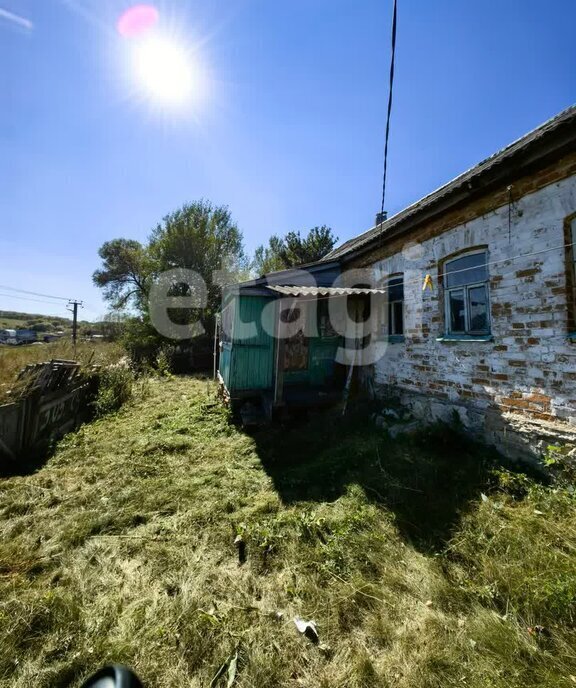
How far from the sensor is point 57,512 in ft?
12.2

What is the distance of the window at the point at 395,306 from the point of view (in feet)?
20.6

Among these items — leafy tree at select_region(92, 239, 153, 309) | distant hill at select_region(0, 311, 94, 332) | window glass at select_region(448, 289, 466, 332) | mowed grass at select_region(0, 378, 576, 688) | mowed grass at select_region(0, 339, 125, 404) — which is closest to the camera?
mowed grass at select_region(0, 378, 576, 688)

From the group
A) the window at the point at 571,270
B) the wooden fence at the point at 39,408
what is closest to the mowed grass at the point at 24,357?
the wooden fence at the point at 39,408

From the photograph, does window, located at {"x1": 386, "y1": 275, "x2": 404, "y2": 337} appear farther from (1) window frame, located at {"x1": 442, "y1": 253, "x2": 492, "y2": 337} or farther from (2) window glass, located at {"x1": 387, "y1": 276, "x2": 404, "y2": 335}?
(1) window frame, located at {"x1": 442, "y1": 253, "x2": 492, "y2": 337}

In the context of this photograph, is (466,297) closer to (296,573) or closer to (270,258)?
(296,573)

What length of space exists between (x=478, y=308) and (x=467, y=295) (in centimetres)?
30

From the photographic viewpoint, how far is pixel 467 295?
4809 mm

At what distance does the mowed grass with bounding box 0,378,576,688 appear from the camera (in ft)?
6.26

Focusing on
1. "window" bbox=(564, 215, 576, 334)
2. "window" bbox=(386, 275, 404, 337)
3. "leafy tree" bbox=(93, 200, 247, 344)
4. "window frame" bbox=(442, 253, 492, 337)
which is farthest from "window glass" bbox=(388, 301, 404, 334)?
"leafy tree" bbox=(93, 200, 247, 344)

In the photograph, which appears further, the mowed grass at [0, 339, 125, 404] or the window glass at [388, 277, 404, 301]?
the window glass at [388, 277, 404, 301]

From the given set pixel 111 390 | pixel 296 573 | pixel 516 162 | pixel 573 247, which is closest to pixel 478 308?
pixel 573 247

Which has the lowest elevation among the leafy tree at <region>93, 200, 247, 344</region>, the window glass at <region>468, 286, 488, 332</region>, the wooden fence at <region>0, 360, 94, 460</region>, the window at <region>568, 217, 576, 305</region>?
the wooden fence at <region>0, 360, 94, 460</region>

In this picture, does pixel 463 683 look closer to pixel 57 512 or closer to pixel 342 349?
pixel 57 512

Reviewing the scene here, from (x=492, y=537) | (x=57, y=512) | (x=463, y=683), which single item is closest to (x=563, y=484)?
(x=492, y=537)
